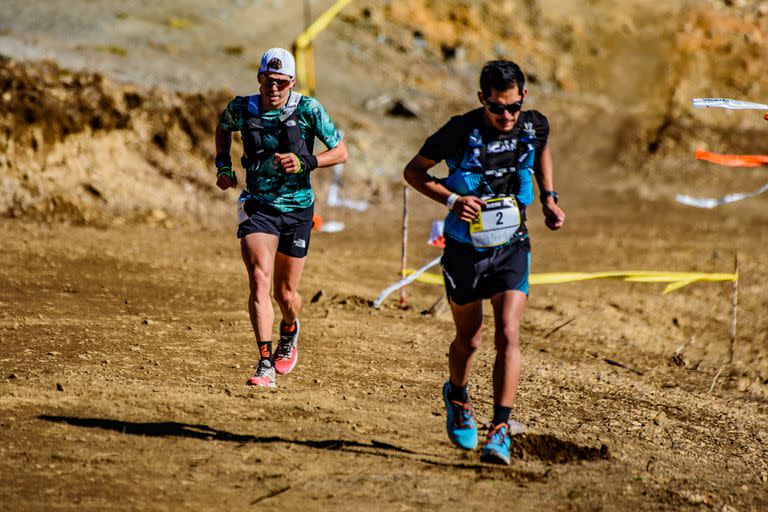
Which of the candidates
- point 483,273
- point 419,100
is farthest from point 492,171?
point 419,100

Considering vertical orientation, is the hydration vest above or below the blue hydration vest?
above

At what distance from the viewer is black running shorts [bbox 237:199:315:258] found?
→ 695 centimetres

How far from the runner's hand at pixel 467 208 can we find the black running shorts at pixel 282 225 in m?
1.59

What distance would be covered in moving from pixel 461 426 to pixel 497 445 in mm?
304

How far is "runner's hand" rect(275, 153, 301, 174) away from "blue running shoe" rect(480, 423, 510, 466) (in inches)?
86.8

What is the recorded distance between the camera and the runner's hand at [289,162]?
6.76m

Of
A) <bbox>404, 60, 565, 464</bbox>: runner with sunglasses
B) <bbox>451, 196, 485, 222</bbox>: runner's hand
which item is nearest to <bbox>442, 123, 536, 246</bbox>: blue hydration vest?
<bbox>404, 60, 565, 464</bbox>: runner with sunglasses

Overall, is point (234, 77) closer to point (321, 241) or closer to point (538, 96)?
point (321, 241)

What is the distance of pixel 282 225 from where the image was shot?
705 cm

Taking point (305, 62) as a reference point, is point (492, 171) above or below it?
below

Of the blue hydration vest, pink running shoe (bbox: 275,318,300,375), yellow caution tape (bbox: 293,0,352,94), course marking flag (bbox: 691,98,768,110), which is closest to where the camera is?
the blue hydration vest

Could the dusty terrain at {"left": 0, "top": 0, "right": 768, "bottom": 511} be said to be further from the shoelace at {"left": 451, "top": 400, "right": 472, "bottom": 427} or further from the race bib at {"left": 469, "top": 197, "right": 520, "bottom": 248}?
the race bib at {"left": 469, "top": 197, "right": 520, "bottom": 248}

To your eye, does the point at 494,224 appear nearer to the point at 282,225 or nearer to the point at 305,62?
the point at 282,225

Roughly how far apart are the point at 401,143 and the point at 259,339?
16216 mm
